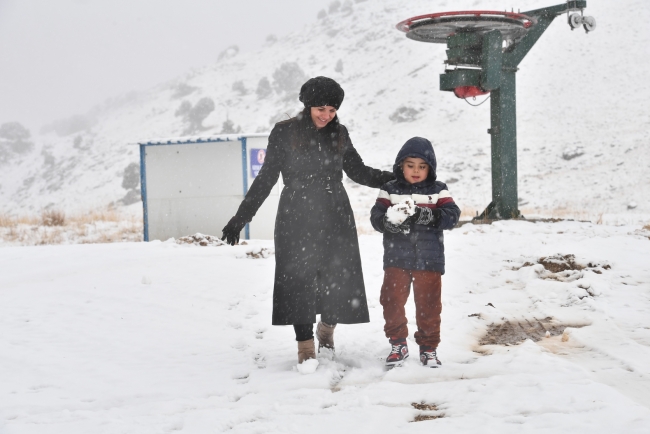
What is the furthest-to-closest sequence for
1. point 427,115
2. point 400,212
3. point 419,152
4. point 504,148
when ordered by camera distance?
point 427,115, point 504,148, point 419,152, point 400,212

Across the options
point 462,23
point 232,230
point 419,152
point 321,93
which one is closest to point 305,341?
point 232,230

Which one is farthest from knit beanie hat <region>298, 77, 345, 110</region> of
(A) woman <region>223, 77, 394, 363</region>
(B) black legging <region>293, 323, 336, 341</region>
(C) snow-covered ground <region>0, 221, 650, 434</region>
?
(C) snow-covered ground <region>0, 221, 650, 434</region>

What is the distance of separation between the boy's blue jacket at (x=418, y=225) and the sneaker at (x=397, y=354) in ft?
1.65

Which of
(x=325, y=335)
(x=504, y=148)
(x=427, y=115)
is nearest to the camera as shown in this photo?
(x=325, y=335)

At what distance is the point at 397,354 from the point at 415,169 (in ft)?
3.90

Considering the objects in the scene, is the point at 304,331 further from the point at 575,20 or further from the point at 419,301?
the point at 575,20

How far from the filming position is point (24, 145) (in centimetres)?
5847

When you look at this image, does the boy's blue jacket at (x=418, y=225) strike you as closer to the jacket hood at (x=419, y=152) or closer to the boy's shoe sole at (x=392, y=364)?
the jacket hood at (x=419, y=152)

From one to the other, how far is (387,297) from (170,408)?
4.87 ft

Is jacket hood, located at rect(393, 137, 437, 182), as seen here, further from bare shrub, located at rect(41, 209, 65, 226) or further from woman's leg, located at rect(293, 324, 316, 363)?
bare shrub, located at rect(41, 209, 65, 226)

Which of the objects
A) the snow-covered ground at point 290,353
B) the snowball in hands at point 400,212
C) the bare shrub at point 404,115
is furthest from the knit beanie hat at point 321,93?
the bare shrub at point 404,115

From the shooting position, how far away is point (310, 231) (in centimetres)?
390

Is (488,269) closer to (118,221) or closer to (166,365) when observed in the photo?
(166,365)

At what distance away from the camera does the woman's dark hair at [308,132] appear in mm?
3906
